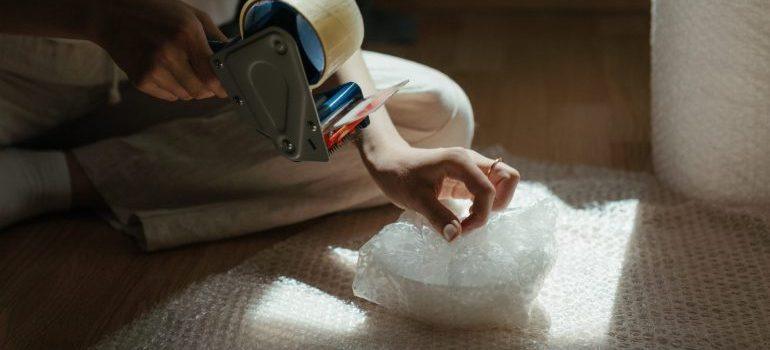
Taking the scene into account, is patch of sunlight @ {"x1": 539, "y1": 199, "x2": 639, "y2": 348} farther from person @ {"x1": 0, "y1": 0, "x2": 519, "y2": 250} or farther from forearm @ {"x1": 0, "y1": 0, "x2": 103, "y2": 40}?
forearm @ {"x1": 0, "y1": 0, "x2": 103, "y2": 40}

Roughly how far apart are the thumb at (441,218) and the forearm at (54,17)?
0.33m

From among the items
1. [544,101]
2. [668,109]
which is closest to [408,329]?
[668,109]

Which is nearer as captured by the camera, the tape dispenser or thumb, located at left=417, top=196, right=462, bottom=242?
the tape dispenser

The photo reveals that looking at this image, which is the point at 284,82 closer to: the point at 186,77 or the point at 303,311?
the point at 186,77

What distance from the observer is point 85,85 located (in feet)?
3.78

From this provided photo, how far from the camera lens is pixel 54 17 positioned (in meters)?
0.83

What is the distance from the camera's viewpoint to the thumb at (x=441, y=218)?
87cm

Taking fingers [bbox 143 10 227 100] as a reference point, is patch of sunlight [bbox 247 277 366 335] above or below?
below

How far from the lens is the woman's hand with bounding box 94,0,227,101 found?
29.6 inches

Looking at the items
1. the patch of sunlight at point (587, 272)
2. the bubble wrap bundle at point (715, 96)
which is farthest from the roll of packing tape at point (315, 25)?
the bubble wrap bundle at point (715, 96)

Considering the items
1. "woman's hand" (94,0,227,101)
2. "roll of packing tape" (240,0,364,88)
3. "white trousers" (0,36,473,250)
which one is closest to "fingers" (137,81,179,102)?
"woman's hand" (94,0,227,101)

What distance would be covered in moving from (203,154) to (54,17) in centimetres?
36

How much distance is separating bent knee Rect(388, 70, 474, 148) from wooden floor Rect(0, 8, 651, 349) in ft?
0.34

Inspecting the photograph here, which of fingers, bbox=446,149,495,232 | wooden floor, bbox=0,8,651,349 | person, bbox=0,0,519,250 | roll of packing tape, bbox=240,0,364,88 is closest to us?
roll of packing tape, bbox=240,0,364,88
